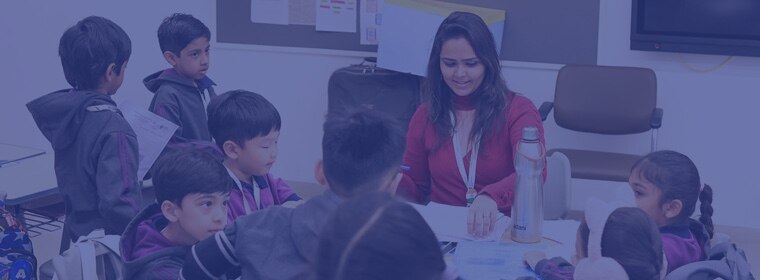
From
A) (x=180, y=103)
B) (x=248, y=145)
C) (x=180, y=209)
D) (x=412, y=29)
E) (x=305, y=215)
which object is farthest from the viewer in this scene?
(x=412, y=29)

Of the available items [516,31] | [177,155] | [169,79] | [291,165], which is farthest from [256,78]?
[177,155]

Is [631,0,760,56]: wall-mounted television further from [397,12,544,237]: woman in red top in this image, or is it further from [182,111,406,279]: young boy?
[182,111,406,279]: young boy

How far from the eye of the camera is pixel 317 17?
5.03m

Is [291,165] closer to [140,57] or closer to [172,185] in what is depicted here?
[140,57]

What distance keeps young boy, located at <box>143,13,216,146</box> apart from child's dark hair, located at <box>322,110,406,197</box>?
1.37m

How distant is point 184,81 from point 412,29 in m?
1.76

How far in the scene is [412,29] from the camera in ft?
15.2

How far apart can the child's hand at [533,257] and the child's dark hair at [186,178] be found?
0.71 metres

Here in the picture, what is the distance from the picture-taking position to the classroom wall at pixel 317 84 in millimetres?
4520

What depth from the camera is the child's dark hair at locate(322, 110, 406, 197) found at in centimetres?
165

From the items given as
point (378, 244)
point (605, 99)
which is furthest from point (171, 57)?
point (378, 244)

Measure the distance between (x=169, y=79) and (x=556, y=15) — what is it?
7.40ft

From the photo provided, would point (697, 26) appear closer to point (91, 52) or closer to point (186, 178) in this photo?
point (91, 52)

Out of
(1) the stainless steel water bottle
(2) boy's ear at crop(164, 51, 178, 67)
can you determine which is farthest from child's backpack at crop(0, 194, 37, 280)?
(1) the stainless steel water bottle
